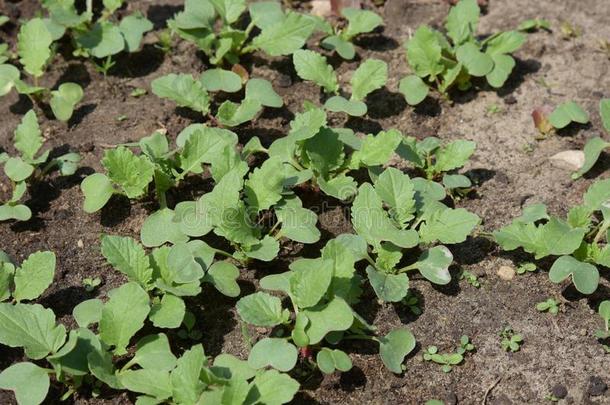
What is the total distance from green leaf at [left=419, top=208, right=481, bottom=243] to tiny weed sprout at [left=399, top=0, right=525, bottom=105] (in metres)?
0.75

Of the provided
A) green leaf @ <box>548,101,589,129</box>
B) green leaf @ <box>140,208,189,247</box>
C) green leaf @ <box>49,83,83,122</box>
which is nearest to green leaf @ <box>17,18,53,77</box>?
green leaf @ <box>49,83,83,122</box>

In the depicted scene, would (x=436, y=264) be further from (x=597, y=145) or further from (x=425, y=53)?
(x=425, y=53)

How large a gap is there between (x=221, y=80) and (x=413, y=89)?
0.85m

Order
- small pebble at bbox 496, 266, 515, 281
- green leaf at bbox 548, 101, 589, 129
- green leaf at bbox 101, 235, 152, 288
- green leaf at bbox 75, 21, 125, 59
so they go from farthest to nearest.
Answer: green leaf at bbox 75, 21, 125, 59
green leaf at bbox 548, 101, 589, 129
small pebble at bbox 496, 266, 515, 281
green leaf at bbox 101, 235, 152, 288

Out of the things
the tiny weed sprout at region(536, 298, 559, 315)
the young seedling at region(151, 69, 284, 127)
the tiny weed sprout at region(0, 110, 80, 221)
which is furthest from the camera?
the young seedling at region(151, 69, 284, 127)

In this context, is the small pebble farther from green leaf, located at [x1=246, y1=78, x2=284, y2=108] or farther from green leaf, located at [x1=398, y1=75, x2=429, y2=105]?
green leaf, located at [x1=246, y1=78, x2=284, y2=108]

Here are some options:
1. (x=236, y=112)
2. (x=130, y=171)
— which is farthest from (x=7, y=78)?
(x=236, y=112)

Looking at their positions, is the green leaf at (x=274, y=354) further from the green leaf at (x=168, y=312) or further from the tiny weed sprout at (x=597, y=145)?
the tiny weed sprout at (x=597, y=145)

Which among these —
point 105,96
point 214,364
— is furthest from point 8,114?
point 214,364

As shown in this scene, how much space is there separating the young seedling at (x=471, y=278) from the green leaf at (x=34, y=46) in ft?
6.64

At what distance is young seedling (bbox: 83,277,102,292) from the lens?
115 inches

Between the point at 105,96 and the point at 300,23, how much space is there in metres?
0.94

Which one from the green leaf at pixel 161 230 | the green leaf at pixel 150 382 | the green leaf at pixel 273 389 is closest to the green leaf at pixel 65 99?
the green leaf at pixel 161 230

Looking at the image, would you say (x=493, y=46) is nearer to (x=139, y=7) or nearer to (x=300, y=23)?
(x=300, y=23)
